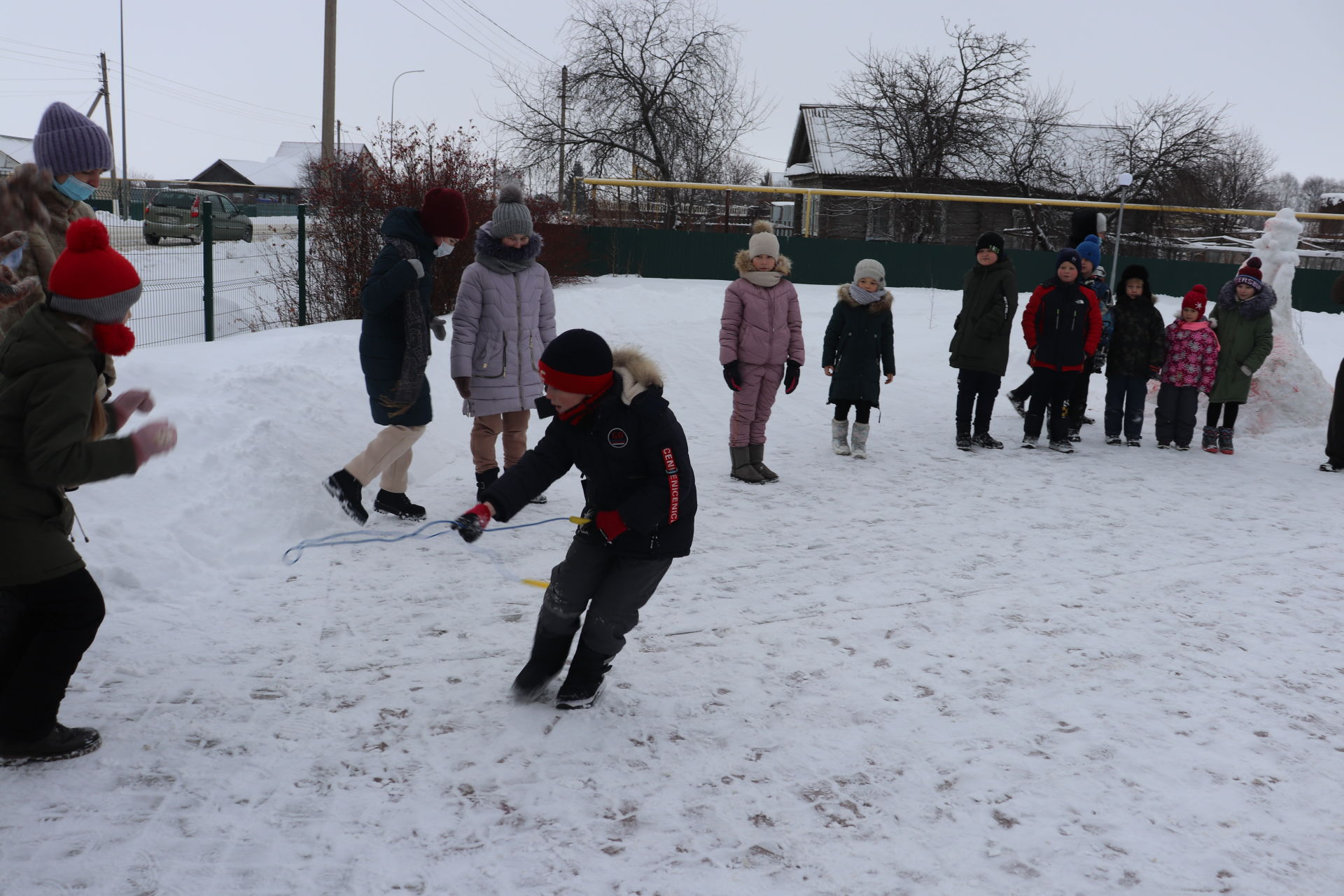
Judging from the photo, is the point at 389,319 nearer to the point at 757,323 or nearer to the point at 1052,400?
the point at 757,323

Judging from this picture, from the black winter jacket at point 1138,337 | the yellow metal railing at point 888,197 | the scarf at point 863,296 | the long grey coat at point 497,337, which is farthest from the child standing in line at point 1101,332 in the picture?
the yellow metal railing at point 888,197

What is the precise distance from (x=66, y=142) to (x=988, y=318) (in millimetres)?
6884

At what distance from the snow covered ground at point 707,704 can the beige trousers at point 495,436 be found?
393 mm

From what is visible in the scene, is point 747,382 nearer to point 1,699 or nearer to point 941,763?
point 941,763

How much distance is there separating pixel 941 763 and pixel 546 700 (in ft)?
4.72

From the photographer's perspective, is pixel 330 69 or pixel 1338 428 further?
pixel 330 69

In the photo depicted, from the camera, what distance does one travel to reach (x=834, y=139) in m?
30.7

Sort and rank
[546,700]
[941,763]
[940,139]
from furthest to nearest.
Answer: [940,139] → [546,700] → [941,763]

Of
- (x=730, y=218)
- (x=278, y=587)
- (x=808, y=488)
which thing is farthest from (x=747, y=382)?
(x=730, y=218)

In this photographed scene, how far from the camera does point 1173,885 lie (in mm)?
2703

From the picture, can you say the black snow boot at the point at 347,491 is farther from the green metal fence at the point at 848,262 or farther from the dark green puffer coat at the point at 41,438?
the green metal fence at the point at 848,262

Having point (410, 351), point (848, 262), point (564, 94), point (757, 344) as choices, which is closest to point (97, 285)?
point (410, 351)

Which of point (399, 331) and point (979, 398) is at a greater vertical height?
point (399, 331)

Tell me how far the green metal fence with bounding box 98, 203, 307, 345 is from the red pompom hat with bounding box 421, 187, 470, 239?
13.0 ft
